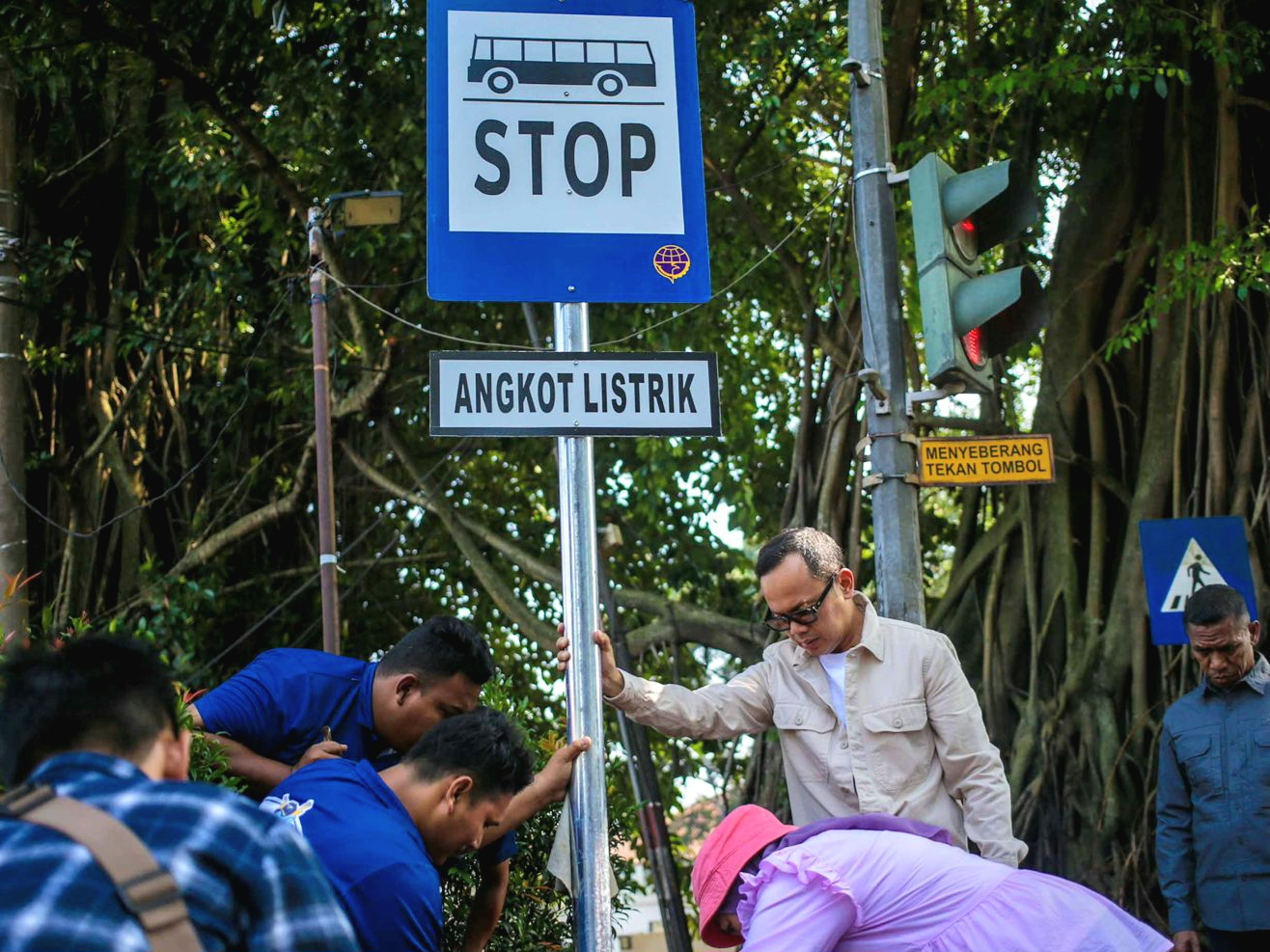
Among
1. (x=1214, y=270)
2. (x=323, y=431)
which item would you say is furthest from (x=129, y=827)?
(x=323, y=431)

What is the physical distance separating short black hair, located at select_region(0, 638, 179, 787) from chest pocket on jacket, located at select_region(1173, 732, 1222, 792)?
4.35 m

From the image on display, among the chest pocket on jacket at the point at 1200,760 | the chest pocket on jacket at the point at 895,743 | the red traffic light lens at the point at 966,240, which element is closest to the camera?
the chest pocket on jacket at the point at 895,743

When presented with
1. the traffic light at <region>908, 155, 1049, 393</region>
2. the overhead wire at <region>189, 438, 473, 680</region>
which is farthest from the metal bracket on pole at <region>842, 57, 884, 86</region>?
the overhead wire at <region>189, 438, 473, 680</region>

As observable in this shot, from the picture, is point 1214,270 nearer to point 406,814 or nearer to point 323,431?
point 323,431

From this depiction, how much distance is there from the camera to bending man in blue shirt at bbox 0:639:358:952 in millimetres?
1820

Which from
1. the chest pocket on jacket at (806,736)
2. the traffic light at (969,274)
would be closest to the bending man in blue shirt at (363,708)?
the chest pocket on jacket at (806,736)

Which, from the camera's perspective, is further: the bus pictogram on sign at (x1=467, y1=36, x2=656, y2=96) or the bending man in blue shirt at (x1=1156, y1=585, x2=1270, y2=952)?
the bending man in blue shirt at (x1=1156, y1=585, x2=1270, y2=952)

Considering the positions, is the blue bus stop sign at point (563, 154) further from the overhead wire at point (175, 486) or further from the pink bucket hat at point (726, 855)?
the overhead wire at point (175, 486)

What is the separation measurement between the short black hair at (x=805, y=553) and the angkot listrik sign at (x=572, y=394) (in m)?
0.49

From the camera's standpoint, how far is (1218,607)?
17.6ft

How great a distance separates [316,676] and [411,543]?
9.65 meters

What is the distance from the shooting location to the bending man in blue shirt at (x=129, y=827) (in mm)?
1820

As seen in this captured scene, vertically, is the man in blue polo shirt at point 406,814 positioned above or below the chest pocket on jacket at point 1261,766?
above

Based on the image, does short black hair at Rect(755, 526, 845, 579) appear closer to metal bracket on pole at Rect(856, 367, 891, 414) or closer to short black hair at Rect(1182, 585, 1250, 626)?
metal bracket on pole at Rect(856, 367, 891, 414)
